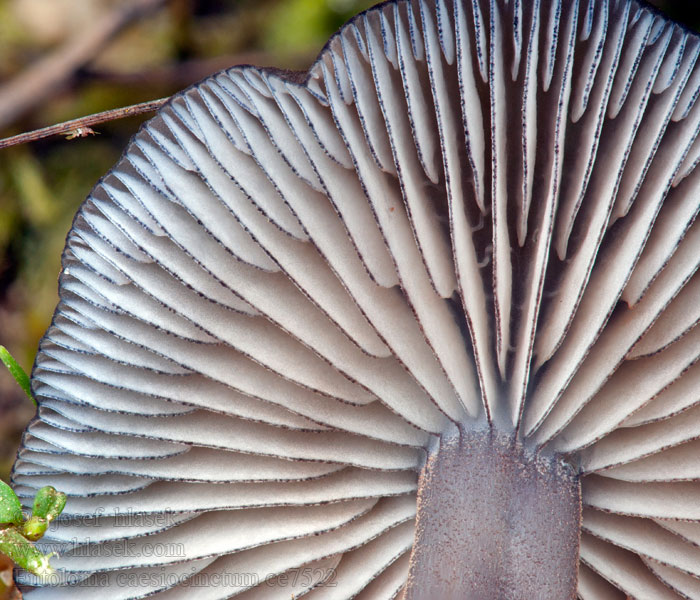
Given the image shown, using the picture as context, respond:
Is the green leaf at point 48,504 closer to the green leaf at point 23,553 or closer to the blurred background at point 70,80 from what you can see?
the green leaf at point 23,553

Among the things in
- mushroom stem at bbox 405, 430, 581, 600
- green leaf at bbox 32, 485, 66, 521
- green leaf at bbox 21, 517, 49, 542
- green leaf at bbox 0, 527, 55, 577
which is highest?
mushroom stem at bbox 405, 430, 581, 600

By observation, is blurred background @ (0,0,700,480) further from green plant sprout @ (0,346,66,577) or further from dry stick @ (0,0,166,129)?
green plant sprout @ (0,346,66,577)

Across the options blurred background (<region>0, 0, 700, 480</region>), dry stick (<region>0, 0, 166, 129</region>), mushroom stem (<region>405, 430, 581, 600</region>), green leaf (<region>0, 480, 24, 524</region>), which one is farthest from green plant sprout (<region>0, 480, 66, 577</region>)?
dry stick (<region>0, 0, 166, 129</region>)

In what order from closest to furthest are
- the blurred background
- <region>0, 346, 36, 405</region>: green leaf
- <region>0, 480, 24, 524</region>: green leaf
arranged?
<region>0, 480, 24, 524</region>: green leaf, <region>0, 346, 36, 405</region>: green leaf, the blurred background

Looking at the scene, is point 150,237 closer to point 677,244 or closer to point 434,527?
point 434,527

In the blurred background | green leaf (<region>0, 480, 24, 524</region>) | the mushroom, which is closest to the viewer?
the mushroom

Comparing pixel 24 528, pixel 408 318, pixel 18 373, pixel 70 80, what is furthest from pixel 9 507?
pixel 70 80

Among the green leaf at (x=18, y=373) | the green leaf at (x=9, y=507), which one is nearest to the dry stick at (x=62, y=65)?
the green leaf at (x=18, y=373)
